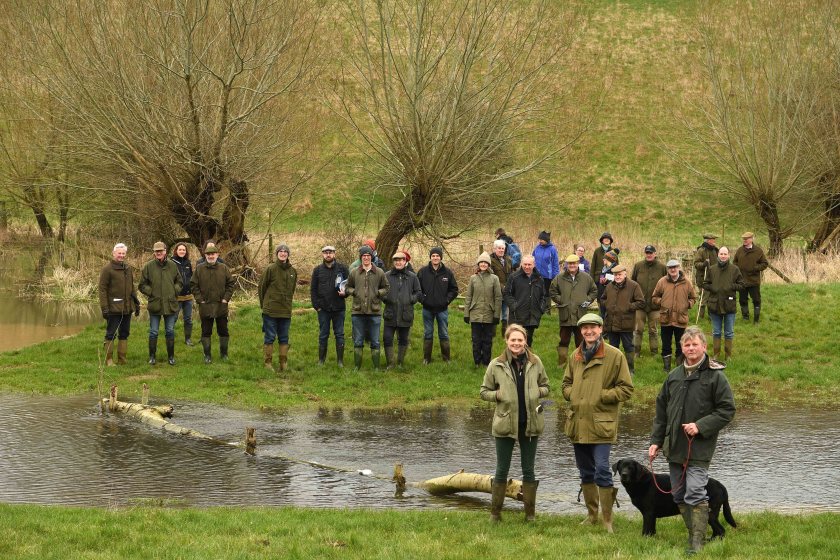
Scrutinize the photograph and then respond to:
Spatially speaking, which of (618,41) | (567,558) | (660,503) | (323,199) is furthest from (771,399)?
(618,41)

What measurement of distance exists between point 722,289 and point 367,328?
6.38 meters

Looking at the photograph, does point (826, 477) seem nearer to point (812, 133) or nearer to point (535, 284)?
point (535, 284)

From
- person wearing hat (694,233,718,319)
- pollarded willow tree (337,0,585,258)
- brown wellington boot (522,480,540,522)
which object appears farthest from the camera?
pollarded willow tree (337,0,585,258)

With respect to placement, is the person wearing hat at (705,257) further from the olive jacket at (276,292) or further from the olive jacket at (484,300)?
the olive jacket at (276,292)

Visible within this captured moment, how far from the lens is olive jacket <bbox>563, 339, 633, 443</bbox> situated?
9242 millimetres

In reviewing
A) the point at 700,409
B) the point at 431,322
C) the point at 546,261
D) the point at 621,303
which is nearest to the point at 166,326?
the point at 431,322

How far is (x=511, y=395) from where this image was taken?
9.55 meters

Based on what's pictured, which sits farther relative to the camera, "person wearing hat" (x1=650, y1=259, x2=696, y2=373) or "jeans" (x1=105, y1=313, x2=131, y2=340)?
"jeans" (x1=105, y1=313, x2=131, y2=340)

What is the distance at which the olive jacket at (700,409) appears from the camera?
334 inches

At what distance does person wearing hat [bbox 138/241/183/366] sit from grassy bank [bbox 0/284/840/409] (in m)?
0.41

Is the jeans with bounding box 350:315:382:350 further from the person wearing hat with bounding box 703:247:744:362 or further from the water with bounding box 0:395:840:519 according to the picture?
the person wearing hat with bounding box 703:247:744:362

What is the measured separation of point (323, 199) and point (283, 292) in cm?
3747

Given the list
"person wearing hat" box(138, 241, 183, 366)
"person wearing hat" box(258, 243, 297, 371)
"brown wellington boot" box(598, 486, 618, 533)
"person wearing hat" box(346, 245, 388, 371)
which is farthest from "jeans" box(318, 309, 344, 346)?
"brown wellington boot" box(598, 486, 618, 533)

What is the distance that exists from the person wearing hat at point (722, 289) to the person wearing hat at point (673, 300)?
85cm
